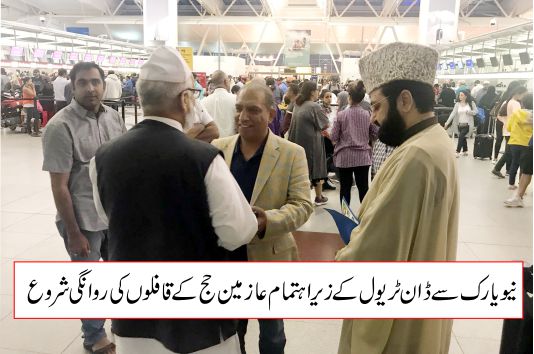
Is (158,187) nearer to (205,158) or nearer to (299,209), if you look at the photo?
(205,158)

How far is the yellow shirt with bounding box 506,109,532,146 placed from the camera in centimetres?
630

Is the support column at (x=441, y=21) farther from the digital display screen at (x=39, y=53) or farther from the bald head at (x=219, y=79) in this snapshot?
the digital display screen at (x=39, y=53)

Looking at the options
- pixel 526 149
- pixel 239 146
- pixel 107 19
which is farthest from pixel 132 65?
pixel 239 146

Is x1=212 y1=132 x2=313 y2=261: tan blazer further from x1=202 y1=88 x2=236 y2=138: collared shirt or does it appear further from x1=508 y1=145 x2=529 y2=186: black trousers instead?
x1=508 y1=145 x2=529 y2=186: black trousers

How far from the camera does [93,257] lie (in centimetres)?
255

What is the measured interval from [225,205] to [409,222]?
22.1 inches

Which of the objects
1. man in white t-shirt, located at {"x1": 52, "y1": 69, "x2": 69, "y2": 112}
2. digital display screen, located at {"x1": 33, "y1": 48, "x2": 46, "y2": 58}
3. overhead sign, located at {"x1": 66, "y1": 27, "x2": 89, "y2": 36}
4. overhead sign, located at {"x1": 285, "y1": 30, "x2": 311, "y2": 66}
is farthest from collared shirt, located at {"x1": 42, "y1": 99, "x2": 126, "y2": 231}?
overhead sign, located at {"x1": 66, "y1": 27, "x2": 89, "y2": 36}

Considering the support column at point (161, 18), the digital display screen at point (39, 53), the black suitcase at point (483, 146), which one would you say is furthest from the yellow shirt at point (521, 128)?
the digital display screen at point (39, 53)

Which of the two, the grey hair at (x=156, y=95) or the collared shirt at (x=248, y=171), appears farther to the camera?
the collared shirt at (x=248, y=171)

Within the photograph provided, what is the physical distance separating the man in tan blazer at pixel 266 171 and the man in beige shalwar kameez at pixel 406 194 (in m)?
0.46

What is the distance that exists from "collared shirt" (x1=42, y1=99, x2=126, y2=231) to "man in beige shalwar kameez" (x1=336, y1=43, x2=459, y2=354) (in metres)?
1.58

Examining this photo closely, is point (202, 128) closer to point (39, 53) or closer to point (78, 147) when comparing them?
point (78, 147)

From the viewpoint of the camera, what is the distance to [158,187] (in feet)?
4.16

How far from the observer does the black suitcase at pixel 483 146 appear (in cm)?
983
